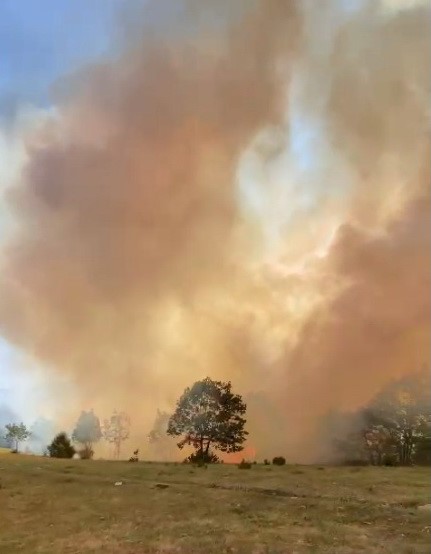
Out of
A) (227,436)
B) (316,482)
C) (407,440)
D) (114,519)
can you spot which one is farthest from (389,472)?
(407,440)

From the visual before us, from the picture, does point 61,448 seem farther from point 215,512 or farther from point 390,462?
point 215,512

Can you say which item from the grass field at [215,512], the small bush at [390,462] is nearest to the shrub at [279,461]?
the grass field at [215,512]

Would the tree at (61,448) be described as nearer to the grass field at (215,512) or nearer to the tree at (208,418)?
the tree at (208,418)

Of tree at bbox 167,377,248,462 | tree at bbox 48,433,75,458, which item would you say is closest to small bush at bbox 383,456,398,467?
tree at bbox 167,377,248,462

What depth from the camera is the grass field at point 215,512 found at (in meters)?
22.4

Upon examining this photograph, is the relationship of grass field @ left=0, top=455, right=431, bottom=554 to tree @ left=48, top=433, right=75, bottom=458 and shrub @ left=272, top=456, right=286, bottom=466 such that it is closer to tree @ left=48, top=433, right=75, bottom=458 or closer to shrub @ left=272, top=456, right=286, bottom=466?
shrub @ left=272, top=456, right=286, bottom=466

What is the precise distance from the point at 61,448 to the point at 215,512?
75.5m

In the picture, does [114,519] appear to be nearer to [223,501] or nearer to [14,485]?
[223,501]

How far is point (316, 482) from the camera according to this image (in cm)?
3647

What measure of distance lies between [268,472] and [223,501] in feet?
43.8

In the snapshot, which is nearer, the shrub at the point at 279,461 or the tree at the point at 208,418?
the shrub at the point at 279,461

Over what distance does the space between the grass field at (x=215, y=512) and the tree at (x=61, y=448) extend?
5494 cm

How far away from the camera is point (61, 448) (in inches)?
3760

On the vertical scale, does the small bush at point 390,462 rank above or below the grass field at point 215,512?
above
